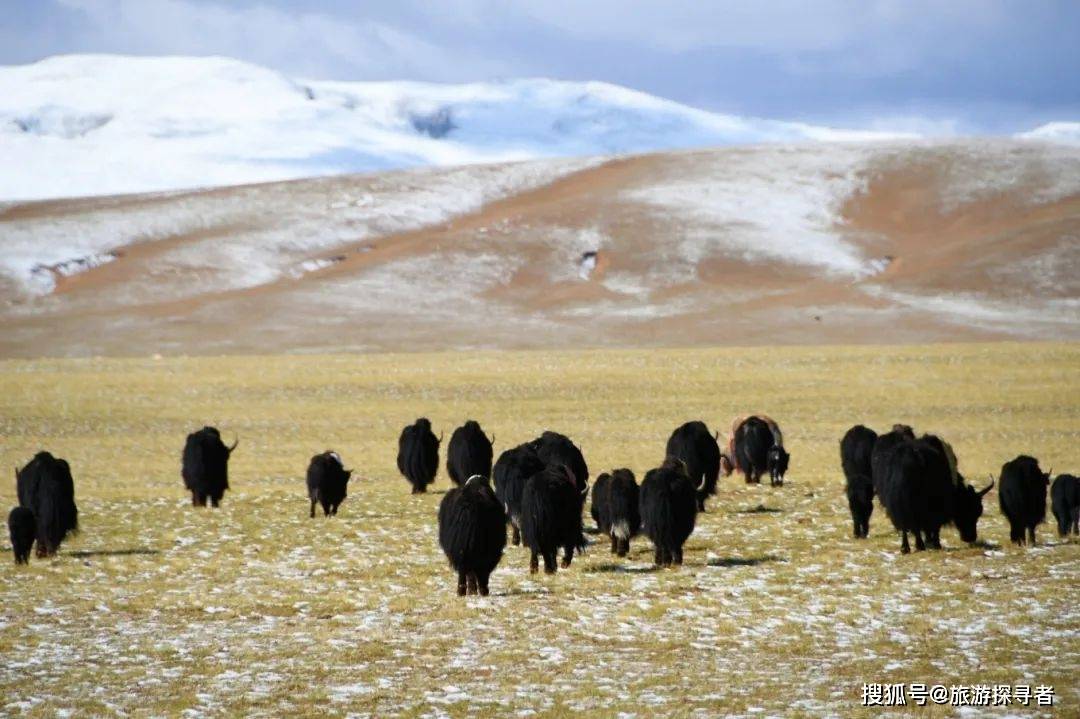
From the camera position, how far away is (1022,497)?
1500 centimetres

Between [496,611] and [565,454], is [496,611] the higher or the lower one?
the lower one

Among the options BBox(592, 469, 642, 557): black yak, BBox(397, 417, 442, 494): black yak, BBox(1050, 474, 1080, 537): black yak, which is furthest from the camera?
BBox(397, 417, 442, 494): black yak

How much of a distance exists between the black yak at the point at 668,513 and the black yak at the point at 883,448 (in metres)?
2.24

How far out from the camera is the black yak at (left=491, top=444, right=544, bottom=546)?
15.4 metres

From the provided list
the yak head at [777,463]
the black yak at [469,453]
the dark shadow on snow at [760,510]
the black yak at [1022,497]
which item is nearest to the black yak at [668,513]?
the black yak at [1022,497]

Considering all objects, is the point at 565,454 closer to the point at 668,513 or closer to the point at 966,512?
the point at 668,513

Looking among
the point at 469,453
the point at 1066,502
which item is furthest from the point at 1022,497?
the point at 469,453

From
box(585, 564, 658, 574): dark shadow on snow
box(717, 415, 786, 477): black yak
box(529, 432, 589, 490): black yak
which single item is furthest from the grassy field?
box(529, 432, 589, 490): black yak

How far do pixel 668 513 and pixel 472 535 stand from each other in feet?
8.58

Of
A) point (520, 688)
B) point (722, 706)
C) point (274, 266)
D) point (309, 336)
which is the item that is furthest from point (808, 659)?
point (274, 266)

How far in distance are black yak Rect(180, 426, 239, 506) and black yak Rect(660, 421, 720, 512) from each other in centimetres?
679

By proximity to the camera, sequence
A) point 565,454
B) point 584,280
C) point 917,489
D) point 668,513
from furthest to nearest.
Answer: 1. point 584,280
2. point 565,454
3. point 917,489
4. point 668,513

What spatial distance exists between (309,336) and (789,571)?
158ft

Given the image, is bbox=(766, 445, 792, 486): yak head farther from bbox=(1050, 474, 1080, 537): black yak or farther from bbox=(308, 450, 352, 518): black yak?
bbox=(308, 450, 352, 518): black yak
